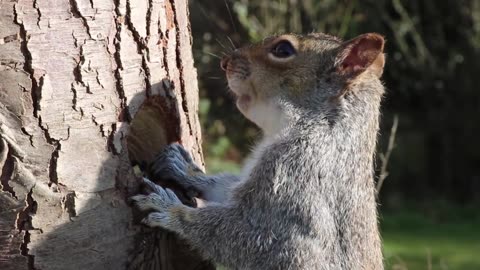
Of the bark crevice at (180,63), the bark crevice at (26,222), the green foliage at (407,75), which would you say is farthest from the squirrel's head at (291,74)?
the green foliage at (407,75)

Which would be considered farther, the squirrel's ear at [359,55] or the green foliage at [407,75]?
the green foliage at [407,75]

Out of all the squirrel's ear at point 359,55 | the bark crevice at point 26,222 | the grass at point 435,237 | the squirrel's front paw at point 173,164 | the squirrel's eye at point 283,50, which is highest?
the squirrel's eye at point 283,50

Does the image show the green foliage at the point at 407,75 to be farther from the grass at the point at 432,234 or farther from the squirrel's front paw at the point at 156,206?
the squirrel's front paw at the point at 156,206

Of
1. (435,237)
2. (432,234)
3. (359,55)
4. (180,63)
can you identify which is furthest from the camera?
(432,234)

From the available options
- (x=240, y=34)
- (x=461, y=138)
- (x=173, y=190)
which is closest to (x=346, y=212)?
(x=173, y=190)

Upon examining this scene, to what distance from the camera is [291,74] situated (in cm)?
353

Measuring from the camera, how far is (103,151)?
10.0 feet

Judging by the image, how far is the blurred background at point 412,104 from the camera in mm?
7613

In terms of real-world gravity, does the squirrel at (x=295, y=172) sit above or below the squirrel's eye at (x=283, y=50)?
below

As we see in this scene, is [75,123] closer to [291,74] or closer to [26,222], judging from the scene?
[26,222]

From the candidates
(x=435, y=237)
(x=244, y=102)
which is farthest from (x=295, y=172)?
(x=435, y=237)

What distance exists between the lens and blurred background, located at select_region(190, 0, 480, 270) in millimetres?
7613

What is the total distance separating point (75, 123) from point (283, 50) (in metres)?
0.98

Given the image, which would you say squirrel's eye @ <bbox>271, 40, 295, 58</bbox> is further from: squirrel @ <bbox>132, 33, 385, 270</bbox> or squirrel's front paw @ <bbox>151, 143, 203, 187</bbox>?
squirrel's front paw @ <bbox>151, 143, 203, 187</bbox>
